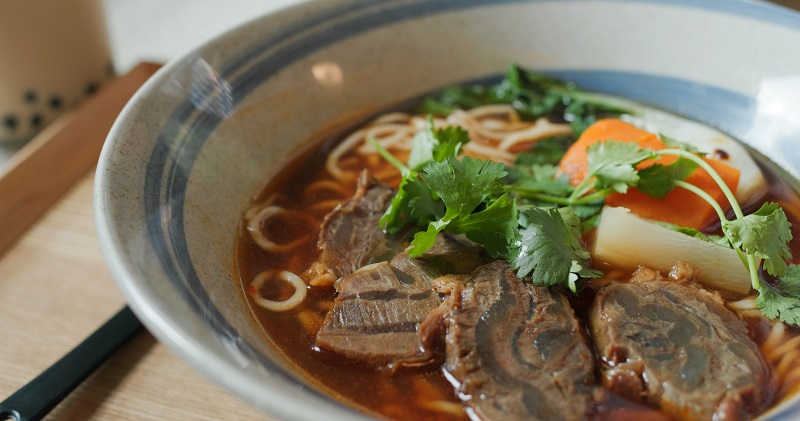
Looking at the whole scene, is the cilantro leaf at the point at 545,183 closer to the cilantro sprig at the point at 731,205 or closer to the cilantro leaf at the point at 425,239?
the cilantro sprig at the point at 731,205

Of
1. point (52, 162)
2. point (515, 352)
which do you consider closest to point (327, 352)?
point (515, 352)

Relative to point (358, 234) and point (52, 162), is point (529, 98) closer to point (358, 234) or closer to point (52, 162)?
point (358, 234)

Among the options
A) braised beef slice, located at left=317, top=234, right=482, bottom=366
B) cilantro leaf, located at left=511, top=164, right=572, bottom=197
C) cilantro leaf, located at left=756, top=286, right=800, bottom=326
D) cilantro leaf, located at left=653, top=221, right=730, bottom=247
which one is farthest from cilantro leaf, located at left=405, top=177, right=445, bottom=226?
cilantro leaf, located at left=756, top=286, right=800, bottom=326

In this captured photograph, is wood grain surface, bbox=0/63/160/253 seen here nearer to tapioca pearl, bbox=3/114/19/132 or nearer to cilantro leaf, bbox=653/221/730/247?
tapioca pearl, bbox=3/114/19/132

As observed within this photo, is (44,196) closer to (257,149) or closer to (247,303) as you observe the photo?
(257,149)

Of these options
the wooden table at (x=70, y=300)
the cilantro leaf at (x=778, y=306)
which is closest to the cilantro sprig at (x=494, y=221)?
the cilantro leaf at (x=778, y=306)
